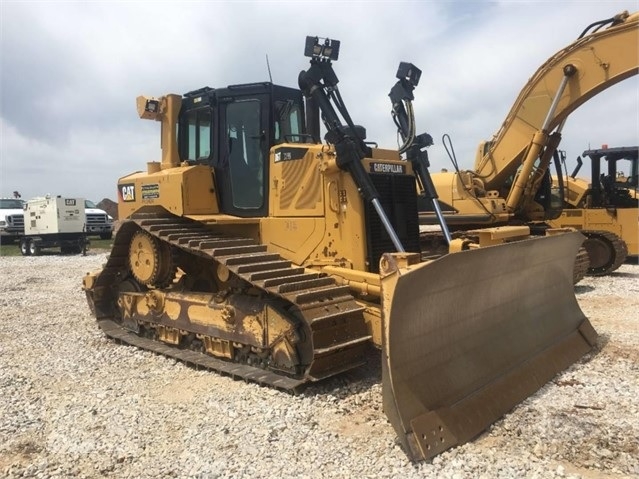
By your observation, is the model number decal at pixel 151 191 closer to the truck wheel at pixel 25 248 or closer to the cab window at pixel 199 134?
the cab window at pixel 199 134

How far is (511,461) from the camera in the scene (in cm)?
356

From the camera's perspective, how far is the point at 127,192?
7727mm

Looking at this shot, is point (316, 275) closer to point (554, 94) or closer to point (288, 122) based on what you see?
point (288, 122)

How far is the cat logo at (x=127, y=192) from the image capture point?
24.9 feet

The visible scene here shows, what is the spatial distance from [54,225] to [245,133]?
59.7 ft

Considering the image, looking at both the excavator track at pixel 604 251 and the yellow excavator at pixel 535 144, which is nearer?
the yellow excavator at pixel 535 144

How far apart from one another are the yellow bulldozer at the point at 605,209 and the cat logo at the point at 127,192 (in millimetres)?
8403

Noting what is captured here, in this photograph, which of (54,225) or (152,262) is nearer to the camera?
(152,262)

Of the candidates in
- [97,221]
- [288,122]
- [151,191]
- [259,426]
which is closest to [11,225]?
[97,221]

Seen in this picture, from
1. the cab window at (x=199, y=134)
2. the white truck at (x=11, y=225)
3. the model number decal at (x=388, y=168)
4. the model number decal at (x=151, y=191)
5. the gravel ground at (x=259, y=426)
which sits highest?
the cab window at (x=199, y=134)

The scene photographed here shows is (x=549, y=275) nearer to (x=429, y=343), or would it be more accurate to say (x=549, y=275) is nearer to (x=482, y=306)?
(x=482, y=306)

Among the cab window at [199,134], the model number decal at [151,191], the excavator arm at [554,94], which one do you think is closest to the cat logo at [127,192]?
the model number decal at [151,191]

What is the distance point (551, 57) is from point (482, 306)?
24.1ft

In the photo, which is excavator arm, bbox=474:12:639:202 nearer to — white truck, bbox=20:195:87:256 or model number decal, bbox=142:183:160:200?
model number decal, bbox=142:183:160:200
